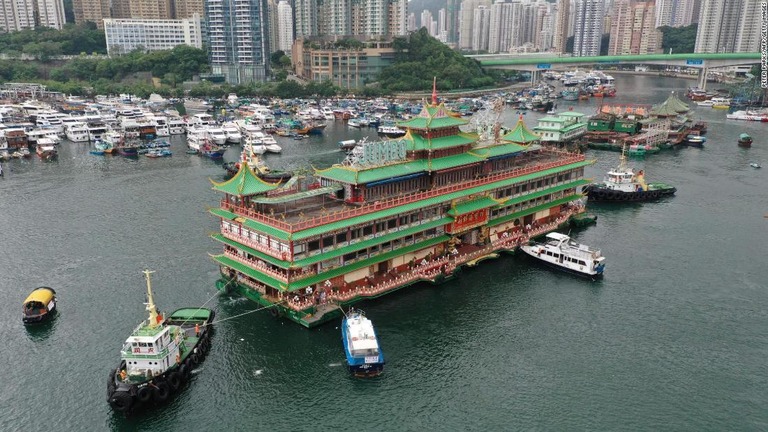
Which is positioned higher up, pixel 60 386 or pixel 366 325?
pixel 366 325

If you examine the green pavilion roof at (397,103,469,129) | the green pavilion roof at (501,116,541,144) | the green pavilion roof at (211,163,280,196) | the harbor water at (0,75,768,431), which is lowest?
the harbor water at (0,75,768,431)

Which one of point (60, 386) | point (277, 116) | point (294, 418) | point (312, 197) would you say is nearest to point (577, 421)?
point (294, 418)

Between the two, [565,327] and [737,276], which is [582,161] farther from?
[565,327]

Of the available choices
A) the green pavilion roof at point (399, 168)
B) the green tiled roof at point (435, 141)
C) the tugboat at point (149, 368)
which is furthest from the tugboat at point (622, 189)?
the tugboat at point (149, 368)

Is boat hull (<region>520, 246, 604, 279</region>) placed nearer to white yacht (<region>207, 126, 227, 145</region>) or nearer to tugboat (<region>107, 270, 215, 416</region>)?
tugboat (<region>107, 270, 215, 416</region>)

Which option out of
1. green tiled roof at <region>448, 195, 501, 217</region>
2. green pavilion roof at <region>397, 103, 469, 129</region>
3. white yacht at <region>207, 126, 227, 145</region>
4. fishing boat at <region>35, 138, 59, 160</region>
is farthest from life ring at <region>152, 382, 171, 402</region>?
fishing boat at <region>35, 138, 59, 160</region>

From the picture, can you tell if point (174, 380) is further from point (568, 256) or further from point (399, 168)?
point (568, 256)

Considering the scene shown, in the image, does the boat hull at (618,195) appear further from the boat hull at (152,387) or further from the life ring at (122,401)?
the life ring at (122,401)
